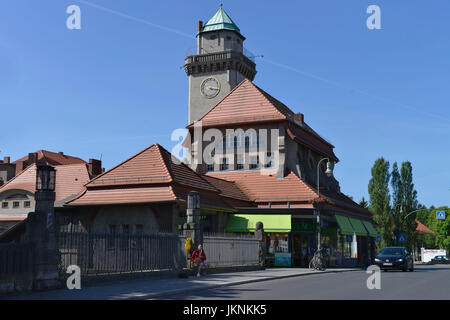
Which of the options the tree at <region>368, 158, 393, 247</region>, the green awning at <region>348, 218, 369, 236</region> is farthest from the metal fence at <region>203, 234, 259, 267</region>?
the tree at <region>368, 158, 393, 247</region>

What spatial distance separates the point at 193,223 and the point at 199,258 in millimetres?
1789

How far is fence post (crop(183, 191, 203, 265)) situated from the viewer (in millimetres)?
25094

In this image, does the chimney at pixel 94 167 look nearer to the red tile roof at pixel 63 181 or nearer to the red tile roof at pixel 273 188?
the red tile roof at pixel 63 181

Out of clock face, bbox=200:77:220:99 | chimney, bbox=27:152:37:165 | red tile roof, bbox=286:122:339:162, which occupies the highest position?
clock face, bbox=200:77:220:99

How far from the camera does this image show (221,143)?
44.9 meters

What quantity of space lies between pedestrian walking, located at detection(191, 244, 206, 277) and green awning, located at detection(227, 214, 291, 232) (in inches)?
458

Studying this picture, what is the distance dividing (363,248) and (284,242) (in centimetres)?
1626

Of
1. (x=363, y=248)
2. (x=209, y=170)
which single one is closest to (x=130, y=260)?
(x=209, y=170)

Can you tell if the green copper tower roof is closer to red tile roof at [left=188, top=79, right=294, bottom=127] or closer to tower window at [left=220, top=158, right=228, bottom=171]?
red tile roof at [left=188, top=79, right=294, bottom=127]

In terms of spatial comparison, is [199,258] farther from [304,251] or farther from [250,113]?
[250,113]

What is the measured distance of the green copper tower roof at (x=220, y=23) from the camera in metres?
58.3

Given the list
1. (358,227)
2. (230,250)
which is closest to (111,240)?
(230,250)

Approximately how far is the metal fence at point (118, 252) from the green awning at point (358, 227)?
22.8m

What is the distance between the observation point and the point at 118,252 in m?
20.8
